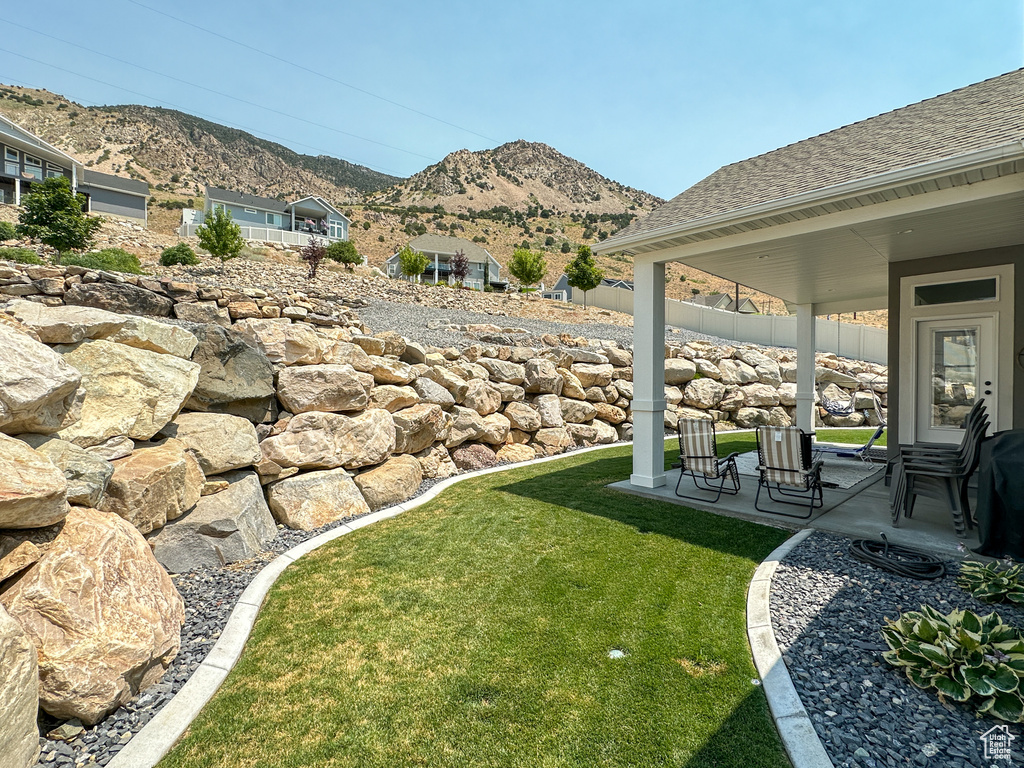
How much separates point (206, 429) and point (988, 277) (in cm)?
942

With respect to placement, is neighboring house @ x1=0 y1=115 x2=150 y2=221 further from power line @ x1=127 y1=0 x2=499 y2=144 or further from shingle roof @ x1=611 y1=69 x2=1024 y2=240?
shingle roof @ x1=611 y1=69 x2=1024 y2=240

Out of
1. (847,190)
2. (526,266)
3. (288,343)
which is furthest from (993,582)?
(526,266)

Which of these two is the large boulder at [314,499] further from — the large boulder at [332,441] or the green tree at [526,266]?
the green tree at [526,266]

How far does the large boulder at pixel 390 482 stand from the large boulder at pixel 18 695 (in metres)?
3.65

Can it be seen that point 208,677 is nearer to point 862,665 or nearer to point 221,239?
point 862,665

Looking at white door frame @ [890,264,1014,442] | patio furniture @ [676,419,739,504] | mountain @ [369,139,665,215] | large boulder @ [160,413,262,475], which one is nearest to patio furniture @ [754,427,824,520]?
patio furniture @ [676,419,739,504]

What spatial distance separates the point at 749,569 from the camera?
3959 millimetres

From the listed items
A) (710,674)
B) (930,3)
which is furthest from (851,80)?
(710,674)

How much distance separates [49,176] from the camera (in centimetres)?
3203

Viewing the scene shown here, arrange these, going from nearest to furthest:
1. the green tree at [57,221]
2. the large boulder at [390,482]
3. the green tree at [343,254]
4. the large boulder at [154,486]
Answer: the large boulder at [154,486]
the large boulder at [390,482]
the green tree at [57,221]
the green tree at [343,254]

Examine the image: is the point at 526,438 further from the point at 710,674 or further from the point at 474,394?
the point at 710,674

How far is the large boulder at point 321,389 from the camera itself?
5.45 meters

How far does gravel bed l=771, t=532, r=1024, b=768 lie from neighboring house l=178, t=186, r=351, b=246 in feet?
113

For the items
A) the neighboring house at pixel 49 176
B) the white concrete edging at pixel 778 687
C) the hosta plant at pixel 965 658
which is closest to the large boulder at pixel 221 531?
the white concrete edging at pixel 778 687
